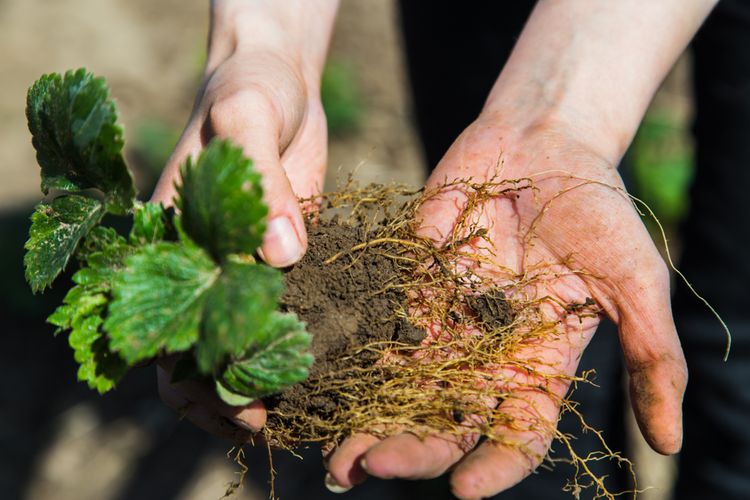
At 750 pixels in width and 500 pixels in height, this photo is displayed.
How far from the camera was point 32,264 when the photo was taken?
179 cm

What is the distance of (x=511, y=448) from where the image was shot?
1.84 m

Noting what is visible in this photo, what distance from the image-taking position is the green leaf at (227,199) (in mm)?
1521

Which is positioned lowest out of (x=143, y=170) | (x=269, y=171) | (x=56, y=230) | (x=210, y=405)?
(x=143, y=170)

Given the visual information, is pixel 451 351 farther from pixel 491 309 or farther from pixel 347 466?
pixel 347 466

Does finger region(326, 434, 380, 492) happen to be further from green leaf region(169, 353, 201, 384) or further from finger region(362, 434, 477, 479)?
green leaf region(169, 353, 201, 384)

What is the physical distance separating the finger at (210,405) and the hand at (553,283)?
0.78 ft

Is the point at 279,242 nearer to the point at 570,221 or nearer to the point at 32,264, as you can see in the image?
the point at 32,264

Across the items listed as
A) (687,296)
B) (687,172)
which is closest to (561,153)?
(687,296)

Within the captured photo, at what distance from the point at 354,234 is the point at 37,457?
102 inches

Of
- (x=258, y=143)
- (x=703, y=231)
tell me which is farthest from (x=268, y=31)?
(x=703, y=231)

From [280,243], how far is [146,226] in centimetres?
33

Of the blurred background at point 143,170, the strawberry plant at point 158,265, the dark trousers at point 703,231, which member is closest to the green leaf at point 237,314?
→ the strawberry plant at point 158,265

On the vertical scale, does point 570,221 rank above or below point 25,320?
above

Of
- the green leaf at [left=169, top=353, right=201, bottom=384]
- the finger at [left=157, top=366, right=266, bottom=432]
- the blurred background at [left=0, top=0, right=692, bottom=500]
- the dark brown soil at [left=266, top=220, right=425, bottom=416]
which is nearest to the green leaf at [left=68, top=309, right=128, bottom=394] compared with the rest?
the green leaf at [left=169, top=353, right=201, bottom=384]
